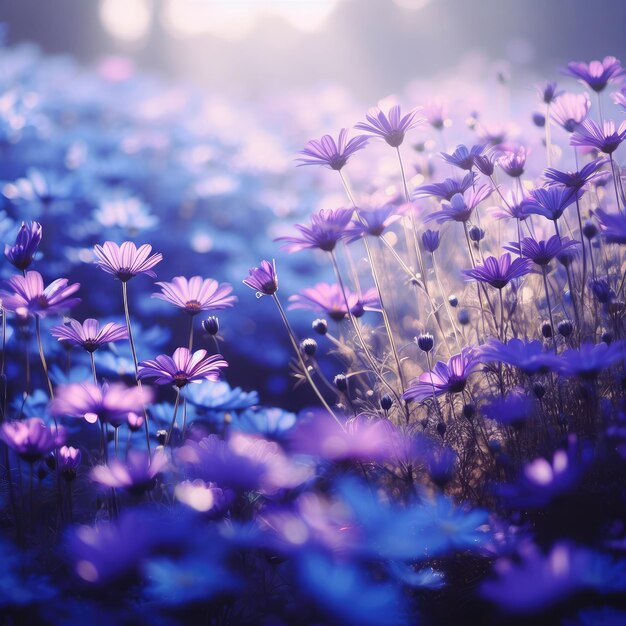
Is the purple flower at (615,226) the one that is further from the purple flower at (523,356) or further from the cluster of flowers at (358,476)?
the purple flower at (523,356)

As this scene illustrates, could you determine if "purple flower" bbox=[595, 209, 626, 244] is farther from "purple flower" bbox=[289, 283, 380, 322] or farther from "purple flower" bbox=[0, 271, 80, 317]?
"purple flower" bbox=[0, 271, 80, 317]

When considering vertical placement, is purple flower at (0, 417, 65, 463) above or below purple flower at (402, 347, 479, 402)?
below

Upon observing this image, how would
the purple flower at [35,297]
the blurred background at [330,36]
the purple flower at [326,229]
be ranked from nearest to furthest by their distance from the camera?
the purple flower at [35,297]
the purple flower at [326,229]
the blurred background at [330,36]

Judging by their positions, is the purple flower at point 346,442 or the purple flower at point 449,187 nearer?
the purple flower at point 346,442

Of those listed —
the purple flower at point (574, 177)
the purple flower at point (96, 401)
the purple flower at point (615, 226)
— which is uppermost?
the purple flower at point (574, 177)

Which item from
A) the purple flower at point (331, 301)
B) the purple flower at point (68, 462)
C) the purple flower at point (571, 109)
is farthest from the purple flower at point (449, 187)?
the purple flower at point (68, 462)

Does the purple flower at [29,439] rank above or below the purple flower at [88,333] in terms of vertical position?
below

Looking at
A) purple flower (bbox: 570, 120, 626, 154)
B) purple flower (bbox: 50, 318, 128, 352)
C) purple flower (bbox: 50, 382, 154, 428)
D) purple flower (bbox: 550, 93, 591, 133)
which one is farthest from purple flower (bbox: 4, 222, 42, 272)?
purple flower (bbox: 550, 93, 591, 133)

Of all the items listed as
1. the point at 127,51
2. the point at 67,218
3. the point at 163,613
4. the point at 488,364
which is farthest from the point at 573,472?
the point at 127,51
